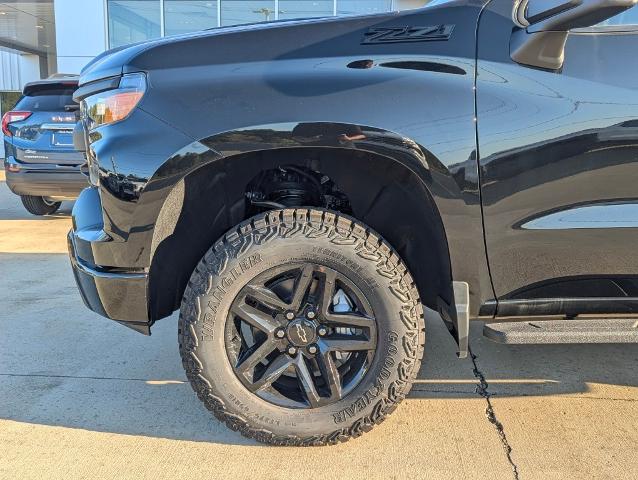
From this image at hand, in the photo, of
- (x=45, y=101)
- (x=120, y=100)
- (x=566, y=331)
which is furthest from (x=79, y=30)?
(x=566, y=331)

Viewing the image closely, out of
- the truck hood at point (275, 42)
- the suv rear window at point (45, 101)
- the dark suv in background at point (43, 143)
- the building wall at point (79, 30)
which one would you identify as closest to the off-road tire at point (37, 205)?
the dark suv in background at point (43, 143)

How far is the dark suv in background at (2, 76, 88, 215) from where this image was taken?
655 centimetres

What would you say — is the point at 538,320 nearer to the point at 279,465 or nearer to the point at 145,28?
the point at 279,465

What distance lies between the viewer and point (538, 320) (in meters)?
2.27

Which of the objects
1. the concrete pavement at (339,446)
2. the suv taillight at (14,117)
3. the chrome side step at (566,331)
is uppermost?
the suv taillight at (14,117)

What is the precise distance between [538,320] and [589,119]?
0.82 m

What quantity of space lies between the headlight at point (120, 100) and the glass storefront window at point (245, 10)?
10.3m

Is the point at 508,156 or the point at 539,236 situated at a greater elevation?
the point at 508,156

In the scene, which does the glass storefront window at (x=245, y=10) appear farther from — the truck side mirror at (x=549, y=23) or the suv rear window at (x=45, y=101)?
the truck side mirror at (x=549, y=23)

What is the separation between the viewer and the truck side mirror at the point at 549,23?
1.86 m

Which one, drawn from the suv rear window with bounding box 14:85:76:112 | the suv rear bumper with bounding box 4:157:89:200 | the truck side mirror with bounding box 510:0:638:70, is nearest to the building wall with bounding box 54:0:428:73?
the suv rear window with bounding box 14:85:76:112

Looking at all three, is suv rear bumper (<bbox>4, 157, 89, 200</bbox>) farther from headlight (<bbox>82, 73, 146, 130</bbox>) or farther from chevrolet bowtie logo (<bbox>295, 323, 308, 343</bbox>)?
chevrolet bowtie logo (<bbox>295, 323, 308, 343</bbox>)

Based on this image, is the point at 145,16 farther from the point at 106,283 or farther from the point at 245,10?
the point at 106,283

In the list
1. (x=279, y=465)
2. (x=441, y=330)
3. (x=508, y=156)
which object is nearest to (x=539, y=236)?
Result: (x=508, y=156)
